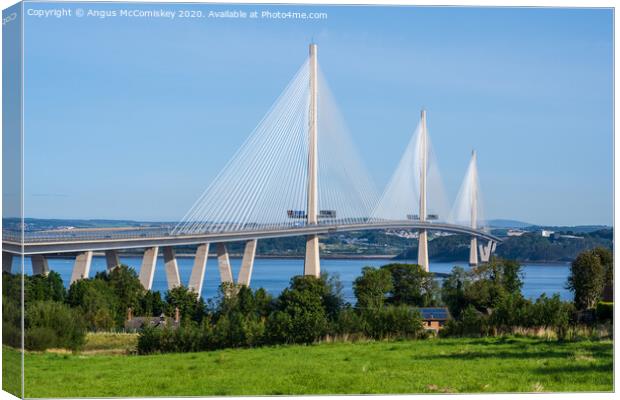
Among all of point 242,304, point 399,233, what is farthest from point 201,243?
point 399,233

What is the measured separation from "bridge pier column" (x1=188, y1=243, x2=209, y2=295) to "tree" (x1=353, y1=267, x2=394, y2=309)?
2.06 metres

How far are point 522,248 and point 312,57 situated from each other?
15.7ft

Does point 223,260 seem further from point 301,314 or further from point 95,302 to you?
point 301,314

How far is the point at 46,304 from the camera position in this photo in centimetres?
1023

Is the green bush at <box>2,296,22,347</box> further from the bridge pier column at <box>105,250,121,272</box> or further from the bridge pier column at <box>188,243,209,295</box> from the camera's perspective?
the bridge pier column at <box>105,250,121,272</box>

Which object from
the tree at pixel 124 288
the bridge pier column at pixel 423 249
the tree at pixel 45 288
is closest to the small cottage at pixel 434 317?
the bridge pier column at pixel 423 249

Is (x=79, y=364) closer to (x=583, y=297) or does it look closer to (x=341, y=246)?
(x=583, y=297)

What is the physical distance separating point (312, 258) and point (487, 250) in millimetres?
2509

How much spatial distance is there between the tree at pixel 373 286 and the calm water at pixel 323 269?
93mm

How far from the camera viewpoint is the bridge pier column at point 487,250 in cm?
1665

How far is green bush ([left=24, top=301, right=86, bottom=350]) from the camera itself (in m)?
9.72

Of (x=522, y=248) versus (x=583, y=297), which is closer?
(x=583, y=297)

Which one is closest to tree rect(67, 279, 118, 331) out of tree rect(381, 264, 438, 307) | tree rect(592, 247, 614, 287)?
tree rect(381, 264, 438, 307)

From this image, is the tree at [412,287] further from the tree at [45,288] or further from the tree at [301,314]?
the tree at [45,288]
